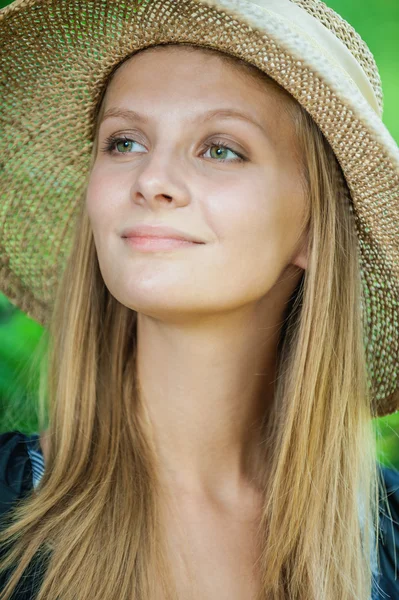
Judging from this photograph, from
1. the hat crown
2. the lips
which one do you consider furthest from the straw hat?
the lips

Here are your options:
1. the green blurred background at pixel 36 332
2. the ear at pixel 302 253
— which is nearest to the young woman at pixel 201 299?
the ear at pixel 302 253

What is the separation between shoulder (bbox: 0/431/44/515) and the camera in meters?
1.92

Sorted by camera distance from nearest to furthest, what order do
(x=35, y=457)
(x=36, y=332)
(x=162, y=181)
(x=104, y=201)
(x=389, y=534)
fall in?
(x=162, y=181) → (x=104, y=201) → (x=35, y=457) → (x=389, y=534) → (x=36, y=332)

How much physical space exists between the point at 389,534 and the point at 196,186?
971mm

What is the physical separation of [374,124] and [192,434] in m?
0.79

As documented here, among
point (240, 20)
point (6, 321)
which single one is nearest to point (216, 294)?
point (240, 20)

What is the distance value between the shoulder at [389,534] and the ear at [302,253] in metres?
0.61

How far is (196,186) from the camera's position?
6.03ft

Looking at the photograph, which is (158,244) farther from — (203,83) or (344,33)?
(344,33)

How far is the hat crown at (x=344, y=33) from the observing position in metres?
1.94

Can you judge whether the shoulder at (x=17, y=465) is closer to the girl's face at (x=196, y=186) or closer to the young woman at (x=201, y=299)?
the young woman at (x=201, y=299)

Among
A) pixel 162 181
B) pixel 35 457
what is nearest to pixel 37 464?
pixel 35 457

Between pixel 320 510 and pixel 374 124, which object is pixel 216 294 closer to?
pixel 374 124

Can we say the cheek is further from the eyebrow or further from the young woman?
the eyebrow
